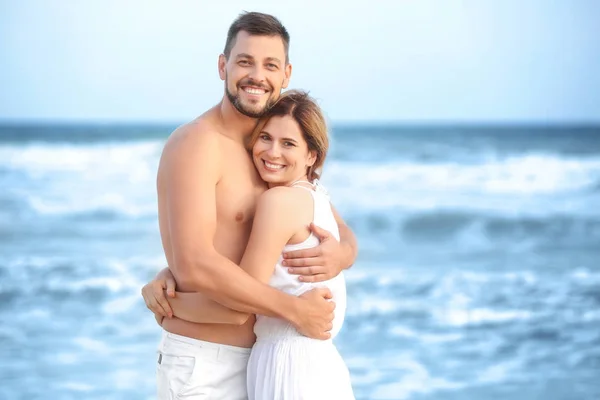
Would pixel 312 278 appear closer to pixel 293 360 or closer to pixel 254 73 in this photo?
pixel 293 360

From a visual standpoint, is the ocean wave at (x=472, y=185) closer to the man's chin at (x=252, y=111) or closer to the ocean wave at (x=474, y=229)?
the ocean wave at (x=474, y=229)

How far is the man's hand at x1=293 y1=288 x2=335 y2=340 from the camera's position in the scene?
9.61ft

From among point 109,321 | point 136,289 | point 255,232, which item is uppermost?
point 136,289

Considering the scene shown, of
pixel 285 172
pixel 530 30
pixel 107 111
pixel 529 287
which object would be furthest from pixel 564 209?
pixel 285 172

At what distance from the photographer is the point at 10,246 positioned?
13.4 m

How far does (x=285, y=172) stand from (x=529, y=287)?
8614 millimetres

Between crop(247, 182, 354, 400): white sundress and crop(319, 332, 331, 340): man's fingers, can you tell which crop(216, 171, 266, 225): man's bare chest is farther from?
crop(319, 332, 331, 340): man's fingers

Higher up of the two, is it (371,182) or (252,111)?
(371,182)

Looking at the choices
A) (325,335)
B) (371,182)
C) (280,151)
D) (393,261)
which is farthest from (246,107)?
(371,182)

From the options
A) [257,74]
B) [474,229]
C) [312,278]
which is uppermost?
[474,229]

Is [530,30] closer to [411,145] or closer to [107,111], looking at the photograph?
→ [411,145]

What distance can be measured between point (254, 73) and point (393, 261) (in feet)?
30.4

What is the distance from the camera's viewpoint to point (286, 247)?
3.00 metres

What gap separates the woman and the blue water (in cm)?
442
